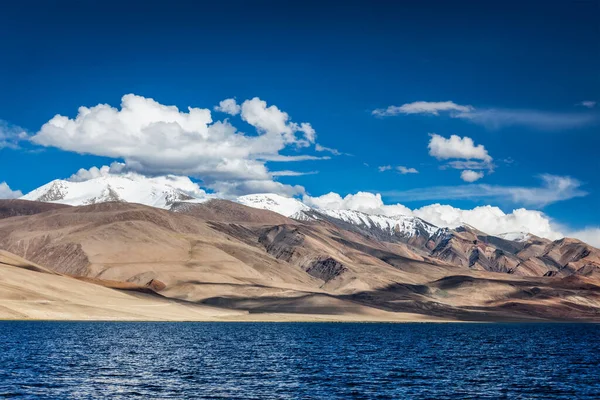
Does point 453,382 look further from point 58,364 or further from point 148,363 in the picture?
point 58,364

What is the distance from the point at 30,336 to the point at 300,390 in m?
64.3

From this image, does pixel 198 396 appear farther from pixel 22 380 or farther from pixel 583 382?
pixel 583 382

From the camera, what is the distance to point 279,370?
→ 75812 mm

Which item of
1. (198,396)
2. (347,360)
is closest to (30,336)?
(347,360)

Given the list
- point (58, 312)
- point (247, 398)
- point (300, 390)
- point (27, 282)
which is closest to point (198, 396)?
point (247, 398)

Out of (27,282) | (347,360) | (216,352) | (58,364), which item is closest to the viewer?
(58,364)

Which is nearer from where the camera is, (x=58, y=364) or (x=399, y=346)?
(x=58, y=364)

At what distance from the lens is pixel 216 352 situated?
96125 millimetres

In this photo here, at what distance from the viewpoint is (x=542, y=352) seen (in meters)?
108

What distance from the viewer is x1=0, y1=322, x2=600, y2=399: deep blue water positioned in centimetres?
5997

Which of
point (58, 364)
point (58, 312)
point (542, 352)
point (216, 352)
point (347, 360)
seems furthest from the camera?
point (58, 312)

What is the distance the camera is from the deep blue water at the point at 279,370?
5997 cm

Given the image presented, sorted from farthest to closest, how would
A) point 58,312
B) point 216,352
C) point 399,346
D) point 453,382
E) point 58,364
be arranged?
point 58,312
point 399,346
point 216,352
point 58,364
point 453,382

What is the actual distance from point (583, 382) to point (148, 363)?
139 feet
